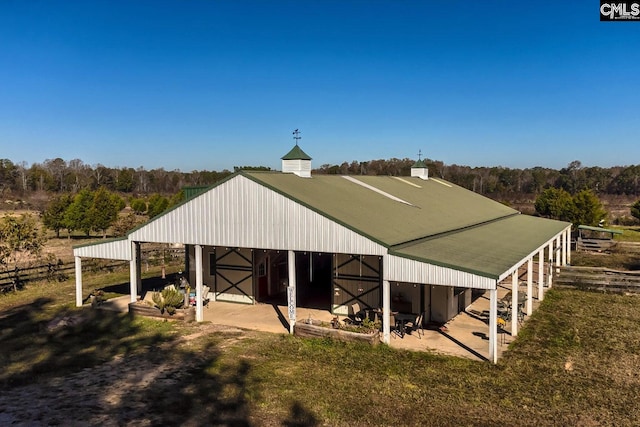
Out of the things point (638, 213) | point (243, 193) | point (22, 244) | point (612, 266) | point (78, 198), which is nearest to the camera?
point (243, 193)

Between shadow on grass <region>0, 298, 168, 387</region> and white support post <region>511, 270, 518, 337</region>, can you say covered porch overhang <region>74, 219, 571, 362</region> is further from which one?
shadow on grass <region>0, 298, 168, 387</region>

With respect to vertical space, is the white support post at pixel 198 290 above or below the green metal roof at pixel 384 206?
below

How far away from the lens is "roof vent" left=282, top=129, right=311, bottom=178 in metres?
22.4

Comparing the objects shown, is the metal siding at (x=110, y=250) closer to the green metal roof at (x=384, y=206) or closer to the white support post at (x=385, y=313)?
the green metal roof at (x=384, y=206)

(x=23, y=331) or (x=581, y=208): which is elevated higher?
(x=581, y=208)

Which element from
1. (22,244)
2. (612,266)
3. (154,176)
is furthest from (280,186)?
(154,176)

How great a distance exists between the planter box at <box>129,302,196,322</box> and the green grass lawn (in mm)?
565

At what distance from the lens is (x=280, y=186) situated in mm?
18016

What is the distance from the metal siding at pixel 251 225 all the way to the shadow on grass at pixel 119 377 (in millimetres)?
3359

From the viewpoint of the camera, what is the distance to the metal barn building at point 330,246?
15086 millimetres

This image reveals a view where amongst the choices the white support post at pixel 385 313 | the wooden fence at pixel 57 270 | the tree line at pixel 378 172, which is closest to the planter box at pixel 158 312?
the white support post at pixel 385 313

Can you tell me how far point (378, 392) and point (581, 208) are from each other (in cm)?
3750

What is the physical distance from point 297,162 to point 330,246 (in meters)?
7.37

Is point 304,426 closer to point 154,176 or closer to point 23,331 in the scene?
point 23,331
